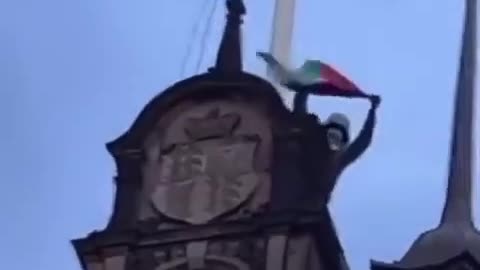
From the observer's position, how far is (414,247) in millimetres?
25438

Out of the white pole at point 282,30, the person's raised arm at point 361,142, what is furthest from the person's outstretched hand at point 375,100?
the white pole at point 282,30

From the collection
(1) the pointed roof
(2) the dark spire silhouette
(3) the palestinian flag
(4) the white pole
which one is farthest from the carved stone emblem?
(4) the white pole

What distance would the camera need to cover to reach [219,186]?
83.0ft

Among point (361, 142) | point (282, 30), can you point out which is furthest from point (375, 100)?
point (282, 30)

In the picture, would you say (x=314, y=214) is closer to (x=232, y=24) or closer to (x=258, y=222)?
(x=258, y=222)

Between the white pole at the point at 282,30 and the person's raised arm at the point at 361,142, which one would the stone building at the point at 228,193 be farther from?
the white pole at the point at 282,30

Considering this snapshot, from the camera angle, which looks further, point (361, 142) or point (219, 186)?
point (361, 142)

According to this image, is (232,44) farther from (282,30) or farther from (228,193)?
(282,30)

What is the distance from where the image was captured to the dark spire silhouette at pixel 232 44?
1051 inches

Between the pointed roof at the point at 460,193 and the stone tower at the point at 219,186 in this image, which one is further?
the pointed roof at the point at 460,193

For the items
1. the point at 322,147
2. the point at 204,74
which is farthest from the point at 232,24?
the point at 322,147

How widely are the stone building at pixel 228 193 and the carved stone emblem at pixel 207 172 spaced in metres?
0.01

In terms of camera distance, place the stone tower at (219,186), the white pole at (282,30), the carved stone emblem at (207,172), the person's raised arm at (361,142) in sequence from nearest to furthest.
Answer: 1. the stone tower at (219,186)
2. the carved stone emblem at (207,172)
3. the person's raised arm at (361,142)
4. the white pole at (282,30)

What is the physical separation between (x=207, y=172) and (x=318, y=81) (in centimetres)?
287
